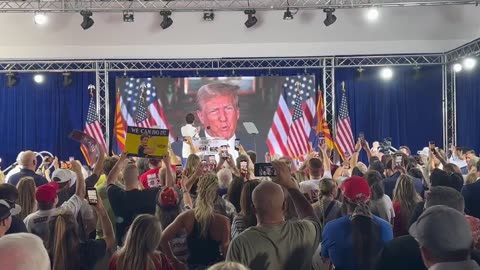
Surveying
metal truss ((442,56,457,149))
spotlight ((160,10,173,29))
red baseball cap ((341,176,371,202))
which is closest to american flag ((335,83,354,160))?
metal truss ((442,56,457,149))

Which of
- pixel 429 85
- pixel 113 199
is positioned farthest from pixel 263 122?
pixel 113 199

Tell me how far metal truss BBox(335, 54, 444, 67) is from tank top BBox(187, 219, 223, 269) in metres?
12.4

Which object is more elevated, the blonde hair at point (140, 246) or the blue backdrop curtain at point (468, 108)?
the blue backdrop curtain at point (468, 108)

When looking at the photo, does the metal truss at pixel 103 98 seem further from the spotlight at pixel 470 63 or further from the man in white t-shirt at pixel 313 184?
the man in white t-shirt at pixel 313 184

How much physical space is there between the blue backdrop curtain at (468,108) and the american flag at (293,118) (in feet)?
13.1

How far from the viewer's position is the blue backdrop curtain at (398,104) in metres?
16.6

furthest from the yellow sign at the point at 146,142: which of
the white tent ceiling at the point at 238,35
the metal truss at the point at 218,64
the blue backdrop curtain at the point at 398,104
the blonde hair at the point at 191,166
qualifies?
the blue backdrop curtain at the point at 398,104

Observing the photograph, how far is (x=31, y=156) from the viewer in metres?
6.72

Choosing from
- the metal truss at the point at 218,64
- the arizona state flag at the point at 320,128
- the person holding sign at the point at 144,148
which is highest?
the metal truss at the point at 218,64

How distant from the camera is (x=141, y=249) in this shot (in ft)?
10.9

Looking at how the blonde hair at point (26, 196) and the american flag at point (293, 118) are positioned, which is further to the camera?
the american flag at point (293, 118)

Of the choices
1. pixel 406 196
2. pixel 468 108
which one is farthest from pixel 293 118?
pixel 406 196

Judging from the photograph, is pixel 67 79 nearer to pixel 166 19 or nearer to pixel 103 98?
pixel 103 98

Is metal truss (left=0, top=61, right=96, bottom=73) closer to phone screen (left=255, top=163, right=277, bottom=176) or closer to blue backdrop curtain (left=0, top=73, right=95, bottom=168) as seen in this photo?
blue backdrop curtain (left=0, top=73, right=95, bottom=168)
